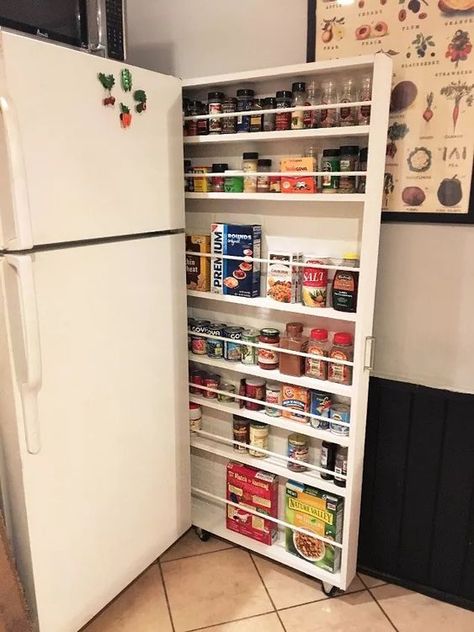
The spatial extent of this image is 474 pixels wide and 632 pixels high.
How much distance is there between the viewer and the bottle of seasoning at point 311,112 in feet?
5.24

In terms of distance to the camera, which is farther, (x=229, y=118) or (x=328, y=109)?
(x=229, y=118)

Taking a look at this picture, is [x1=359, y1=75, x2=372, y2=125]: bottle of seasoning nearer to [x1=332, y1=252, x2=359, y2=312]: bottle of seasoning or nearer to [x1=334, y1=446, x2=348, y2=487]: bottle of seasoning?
[x1=332, y1=252, x2=359, y2=312]: bottle of seasoning

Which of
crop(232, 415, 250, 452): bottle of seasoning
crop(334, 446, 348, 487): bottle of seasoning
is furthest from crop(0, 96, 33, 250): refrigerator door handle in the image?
crop(334, 446, 348, 487): bottle of seasoning

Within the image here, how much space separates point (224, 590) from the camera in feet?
6.12

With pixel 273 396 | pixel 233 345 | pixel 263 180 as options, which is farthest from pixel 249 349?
pixel 263 180

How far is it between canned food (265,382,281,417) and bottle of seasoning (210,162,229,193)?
688 mm

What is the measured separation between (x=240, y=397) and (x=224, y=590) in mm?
672

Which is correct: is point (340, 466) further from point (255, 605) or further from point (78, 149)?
point (78, 149)

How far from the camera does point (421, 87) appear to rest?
1534 mm

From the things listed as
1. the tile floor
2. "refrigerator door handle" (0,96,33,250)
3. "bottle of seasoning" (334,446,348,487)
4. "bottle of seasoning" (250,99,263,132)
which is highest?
"bottle of seasoning" (250,99,263,132)

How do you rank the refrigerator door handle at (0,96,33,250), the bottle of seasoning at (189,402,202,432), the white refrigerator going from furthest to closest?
1. the bottle of seasoning at (189,402,202,432)
2. the white refrigerator
3. the refrigerator door handle at (0,96,33,250)

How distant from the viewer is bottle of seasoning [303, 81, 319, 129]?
1.60 m

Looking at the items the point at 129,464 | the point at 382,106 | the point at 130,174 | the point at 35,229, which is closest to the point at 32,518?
the point at 129,464

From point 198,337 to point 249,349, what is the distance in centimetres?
22
